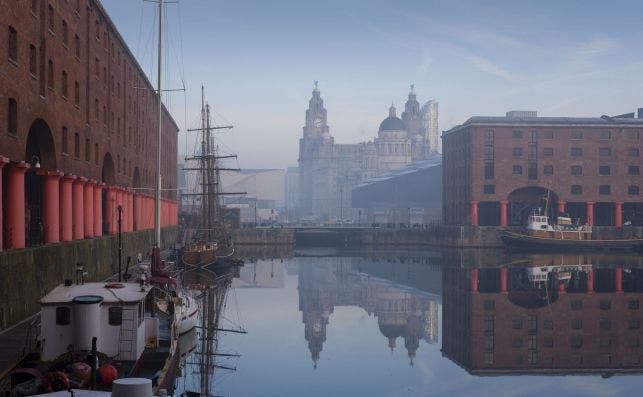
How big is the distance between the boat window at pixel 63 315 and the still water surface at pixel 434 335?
19.0 feet

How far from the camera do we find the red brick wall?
110 ft

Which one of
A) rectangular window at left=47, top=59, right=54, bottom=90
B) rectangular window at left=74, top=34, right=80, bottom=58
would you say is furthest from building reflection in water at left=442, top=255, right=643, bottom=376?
rectangular window at left=74, top=34, right=80, bottom=58

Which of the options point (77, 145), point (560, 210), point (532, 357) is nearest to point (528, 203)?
point (560, 210)

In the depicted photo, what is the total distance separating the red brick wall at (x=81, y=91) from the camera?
1325 inches

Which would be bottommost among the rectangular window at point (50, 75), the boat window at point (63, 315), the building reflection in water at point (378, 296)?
the building reflection in water at point (378, 296)

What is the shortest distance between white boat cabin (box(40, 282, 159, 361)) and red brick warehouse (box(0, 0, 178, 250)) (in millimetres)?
10101

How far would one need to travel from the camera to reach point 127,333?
22172 millimetres

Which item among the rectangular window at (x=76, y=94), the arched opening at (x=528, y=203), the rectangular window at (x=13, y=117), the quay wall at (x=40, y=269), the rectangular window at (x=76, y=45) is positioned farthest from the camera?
the arched opening at (x=528, y=203)

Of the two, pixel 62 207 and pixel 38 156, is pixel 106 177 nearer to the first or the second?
pixel 62 207

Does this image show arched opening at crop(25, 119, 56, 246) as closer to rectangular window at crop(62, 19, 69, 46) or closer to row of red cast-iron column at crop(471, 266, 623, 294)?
rectangular window at crop(62, 19, 69, 46)

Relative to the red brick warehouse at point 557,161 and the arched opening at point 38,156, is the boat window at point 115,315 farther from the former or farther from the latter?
the red brick warehouse at point 557,161

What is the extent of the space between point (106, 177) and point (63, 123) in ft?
58.0

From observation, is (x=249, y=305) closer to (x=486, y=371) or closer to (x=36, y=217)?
(x=36, y=217)

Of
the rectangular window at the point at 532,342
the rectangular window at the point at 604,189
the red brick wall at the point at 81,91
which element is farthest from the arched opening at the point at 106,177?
the rectangular window at the point at 604,189
